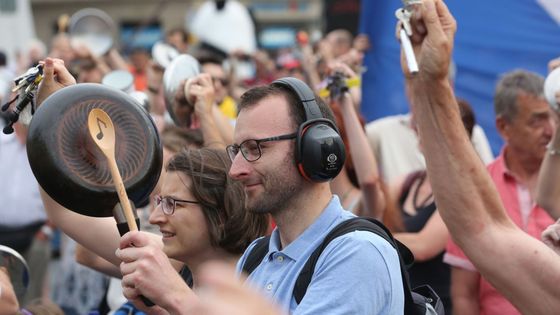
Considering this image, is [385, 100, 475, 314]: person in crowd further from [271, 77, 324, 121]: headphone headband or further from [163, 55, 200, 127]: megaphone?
[271, 77, 324, 121]: headphone headband

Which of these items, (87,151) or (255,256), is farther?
(255,256)

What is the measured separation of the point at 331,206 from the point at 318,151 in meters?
0.20

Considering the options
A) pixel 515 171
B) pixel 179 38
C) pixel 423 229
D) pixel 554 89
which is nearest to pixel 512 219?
pixel 515 171

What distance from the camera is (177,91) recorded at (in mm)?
4797

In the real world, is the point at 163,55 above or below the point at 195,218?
below

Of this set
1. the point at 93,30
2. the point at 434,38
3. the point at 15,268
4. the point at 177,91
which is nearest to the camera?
the point at 434,38

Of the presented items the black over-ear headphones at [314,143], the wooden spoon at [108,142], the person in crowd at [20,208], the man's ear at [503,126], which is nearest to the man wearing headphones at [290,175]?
the black over-ear headphones at [314,143]

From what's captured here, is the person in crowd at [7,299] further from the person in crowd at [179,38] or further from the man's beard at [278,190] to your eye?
the person in crowd at [179,38]

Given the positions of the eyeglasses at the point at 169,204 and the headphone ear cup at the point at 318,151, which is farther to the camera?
the eyeglasses at the point at 169,204

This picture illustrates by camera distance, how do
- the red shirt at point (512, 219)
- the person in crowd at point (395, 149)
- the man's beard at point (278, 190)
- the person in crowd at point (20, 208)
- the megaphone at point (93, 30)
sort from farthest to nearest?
1. the megaphone at point (93, 30)
2. the person in crowd at point (20, 208)
3. the person in crowd at point (395, 149)
4. the red shirt at point (512, 219)
5. the man's beard at point (278, 190)

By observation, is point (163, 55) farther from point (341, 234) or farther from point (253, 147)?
point (341, 234)

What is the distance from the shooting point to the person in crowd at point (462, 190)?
95.3 inches

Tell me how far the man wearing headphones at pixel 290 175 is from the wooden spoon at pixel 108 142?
402 mm

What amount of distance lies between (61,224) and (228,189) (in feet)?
2.00
